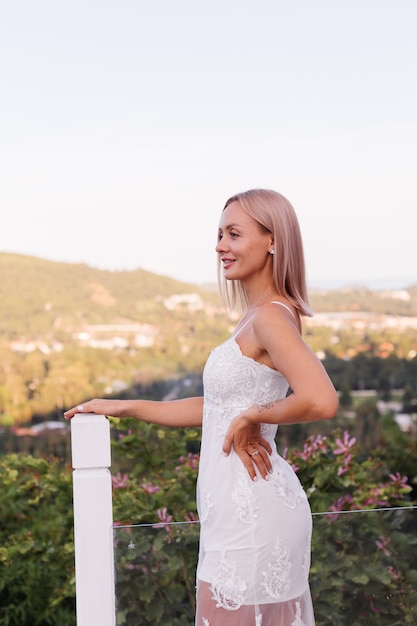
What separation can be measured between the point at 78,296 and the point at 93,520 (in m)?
4.24

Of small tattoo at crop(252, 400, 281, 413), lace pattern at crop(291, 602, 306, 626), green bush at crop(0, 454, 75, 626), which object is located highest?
small tattoo at crop(252, 400, 281, 413)

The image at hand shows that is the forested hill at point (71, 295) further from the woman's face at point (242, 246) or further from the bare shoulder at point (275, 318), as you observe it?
the bare shoulder at point (275, 318)

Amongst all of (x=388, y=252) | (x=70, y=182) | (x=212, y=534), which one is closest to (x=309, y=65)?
(x=388, y=252)

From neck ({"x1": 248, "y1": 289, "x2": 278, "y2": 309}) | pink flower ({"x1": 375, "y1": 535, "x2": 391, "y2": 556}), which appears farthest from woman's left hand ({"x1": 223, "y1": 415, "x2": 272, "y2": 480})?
pink flower ({"x1": 375, "y1": 535, "x2": 391, "y2": 556})

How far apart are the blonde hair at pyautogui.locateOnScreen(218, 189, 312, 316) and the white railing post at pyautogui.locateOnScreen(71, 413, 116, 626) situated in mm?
561

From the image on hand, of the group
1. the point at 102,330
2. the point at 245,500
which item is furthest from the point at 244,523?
the point at 102,330

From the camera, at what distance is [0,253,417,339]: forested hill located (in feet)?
20.1

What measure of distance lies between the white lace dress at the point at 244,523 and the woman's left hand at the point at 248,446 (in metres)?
0.02

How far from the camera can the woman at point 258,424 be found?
2062 mm

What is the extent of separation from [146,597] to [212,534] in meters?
0.36

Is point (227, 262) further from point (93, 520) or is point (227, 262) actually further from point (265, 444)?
point (93, 520)

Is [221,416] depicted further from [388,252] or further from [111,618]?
[388,252]

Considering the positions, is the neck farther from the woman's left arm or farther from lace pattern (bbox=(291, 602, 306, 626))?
lace pattern (bbox=(291, 602, 306, 626))

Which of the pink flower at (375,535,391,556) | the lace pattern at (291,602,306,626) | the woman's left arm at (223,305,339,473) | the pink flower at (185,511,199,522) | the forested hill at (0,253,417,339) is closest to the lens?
the woman's left arm at (223,305,339,473)
